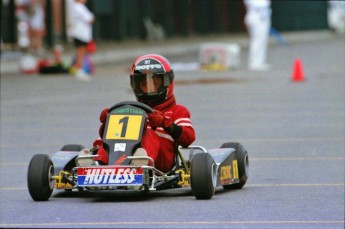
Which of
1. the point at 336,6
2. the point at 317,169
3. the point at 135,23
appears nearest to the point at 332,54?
the point at 135,23

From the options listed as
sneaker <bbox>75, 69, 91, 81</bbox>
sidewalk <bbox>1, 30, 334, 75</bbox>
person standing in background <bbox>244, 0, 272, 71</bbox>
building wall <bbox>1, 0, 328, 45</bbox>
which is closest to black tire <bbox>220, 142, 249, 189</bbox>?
sneaker <bbox>75, 69, 91, 81</bbox>

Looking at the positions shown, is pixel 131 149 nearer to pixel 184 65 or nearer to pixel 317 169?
pixel 317 169

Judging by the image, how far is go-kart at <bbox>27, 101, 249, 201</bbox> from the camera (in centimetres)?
1000

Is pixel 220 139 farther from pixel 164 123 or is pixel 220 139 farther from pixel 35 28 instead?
pixel 35 28

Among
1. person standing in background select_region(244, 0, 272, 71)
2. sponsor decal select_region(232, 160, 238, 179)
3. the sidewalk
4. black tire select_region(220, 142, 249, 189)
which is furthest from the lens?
the sidewalk

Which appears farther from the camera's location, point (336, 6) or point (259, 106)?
point (336, 6)

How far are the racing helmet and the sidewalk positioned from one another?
2093cm

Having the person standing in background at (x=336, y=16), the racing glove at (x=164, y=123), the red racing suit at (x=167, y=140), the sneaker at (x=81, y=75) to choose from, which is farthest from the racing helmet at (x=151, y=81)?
the person standing in background at (x=336, y=16)

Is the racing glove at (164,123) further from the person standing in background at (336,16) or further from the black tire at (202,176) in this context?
the person standing in background at (336,16)

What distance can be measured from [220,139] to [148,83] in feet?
18.0

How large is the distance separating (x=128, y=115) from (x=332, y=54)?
2875cm

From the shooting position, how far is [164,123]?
10578 mm

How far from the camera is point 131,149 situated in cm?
1031

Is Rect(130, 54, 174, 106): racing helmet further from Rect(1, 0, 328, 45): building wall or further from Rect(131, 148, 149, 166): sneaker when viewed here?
Rect(1, 0, 328, 45): building wall
